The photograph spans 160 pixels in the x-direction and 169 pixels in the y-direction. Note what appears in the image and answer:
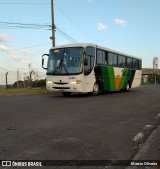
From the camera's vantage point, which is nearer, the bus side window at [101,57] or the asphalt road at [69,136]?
the asphalt road at [69,136]

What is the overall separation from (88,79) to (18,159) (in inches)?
619

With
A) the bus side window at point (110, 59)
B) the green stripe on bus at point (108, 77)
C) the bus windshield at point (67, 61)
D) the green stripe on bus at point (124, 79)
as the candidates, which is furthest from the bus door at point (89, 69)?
the green stripe on bus at point (124, 79)

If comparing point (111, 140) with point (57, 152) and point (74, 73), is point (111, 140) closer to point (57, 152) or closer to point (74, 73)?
point (57, 152)

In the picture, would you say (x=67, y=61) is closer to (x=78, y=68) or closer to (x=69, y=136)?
(x=78, y=68)

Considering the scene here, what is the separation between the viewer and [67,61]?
2031 cm

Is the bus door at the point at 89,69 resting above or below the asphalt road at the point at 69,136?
above

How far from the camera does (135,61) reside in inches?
1230

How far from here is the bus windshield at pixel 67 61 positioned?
20141 mm

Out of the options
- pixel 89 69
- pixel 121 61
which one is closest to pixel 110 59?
pixel 121 61

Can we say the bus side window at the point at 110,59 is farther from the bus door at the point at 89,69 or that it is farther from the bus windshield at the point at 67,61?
the bus windshield at the point at 67,61

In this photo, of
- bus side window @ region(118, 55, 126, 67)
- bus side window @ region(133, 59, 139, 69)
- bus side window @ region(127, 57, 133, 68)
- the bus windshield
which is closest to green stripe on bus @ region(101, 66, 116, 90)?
bus side window @ region(118, 55, 126, 67)

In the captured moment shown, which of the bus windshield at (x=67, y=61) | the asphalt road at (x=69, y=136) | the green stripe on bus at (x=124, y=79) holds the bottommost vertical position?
the asphalt road at (x=69, y=136)

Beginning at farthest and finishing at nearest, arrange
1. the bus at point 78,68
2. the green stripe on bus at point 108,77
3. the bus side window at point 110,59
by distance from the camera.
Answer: the bus side window at point 110,59
the green stripe on bus at point 108,77
the bus at point 78,68

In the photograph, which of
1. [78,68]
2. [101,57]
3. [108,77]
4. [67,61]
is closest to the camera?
[78,68]
